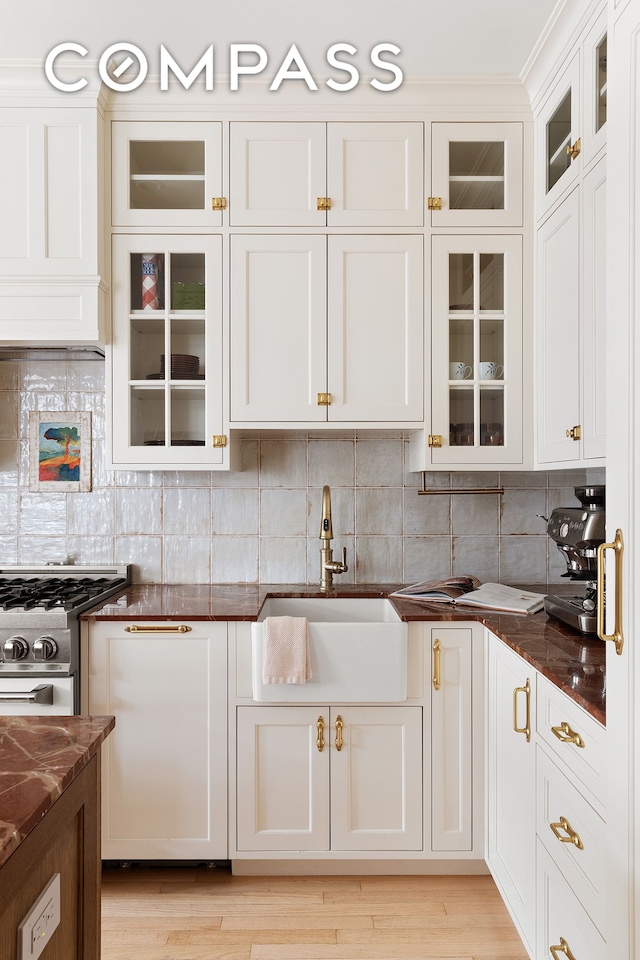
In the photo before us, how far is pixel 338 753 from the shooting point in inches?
87.6

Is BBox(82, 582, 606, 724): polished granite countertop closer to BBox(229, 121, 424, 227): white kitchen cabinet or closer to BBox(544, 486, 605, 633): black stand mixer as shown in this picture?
BBox(544, 486, 605, 633): black stand mixer

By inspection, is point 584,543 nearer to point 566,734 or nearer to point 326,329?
point 566,734

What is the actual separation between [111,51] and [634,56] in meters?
1.81

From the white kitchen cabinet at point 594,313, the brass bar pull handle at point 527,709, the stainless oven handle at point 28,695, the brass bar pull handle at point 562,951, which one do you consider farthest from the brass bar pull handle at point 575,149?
the stainless oven handle at point 28,695

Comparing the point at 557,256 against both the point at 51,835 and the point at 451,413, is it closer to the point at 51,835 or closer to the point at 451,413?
the point at 451,413

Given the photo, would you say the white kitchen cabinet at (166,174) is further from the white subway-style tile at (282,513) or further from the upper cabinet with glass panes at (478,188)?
the white subway-style tile at (282,513)

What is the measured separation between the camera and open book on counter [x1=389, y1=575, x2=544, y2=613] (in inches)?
90.4

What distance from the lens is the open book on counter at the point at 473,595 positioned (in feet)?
7.53

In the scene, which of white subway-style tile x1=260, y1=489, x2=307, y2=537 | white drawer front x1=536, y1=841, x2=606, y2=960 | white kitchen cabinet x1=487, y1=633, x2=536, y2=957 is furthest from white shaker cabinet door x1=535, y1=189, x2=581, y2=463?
white drawer front x1=536, y1=841, x2=606, y2=960

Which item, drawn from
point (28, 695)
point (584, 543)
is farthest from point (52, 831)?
point (584, 543)

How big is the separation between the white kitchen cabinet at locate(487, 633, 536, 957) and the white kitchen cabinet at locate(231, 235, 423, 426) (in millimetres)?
968

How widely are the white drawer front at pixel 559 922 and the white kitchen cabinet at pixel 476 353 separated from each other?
1.31m

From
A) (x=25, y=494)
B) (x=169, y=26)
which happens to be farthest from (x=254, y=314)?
(x=25, y=494)

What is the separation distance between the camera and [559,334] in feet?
7.01
